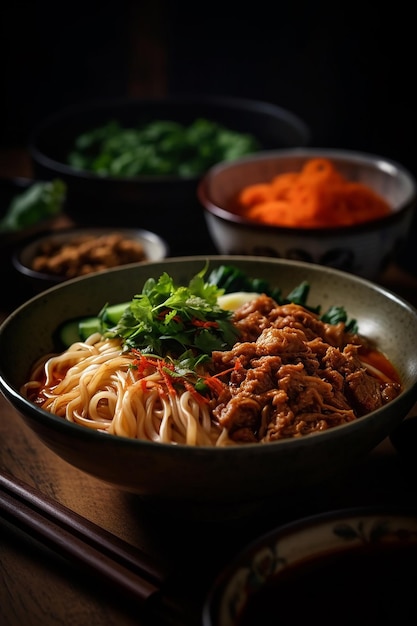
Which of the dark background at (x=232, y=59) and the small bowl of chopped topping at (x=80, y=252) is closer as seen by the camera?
the small bowl of chopped topping at (x=80, y=252)

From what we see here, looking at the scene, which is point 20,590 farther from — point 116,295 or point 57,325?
point 116,295

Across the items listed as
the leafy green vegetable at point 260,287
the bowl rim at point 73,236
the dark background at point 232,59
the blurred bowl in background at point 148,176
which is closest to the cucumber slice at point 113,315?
the leafy green vegetable at point 260,287

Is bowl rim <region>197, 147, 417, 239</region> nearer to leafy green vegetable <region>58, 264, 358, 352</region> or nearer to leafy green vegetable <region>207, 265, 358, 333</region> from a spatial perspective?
leafy green vegetable <region>207, 265, 358, 333</region>

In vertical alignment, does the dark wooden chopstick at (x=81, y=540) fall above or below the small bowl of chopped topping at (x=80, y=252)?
above

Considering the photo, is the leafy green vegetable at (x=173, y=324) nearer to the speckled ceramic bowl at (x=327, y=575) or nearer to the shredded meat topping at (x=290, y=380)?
the shredded meat topping at (x=290, y=380)

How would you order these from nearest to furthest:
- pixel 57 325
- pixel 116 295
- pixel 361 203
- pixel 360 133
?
pixel 57 325 → pixel 116 295 → pixel 361 203 → pixel 360 133

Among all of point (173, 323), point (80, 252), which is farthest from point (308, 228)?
point (173, 323)

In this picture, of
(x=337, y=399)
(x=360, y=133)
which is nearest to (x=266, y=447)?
(x=337, y=399)

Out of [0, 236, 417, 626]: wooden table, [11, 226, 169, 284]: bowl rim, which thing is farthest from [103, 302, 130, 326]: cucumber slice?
[11, 226, 169, 284]: bowl rim
